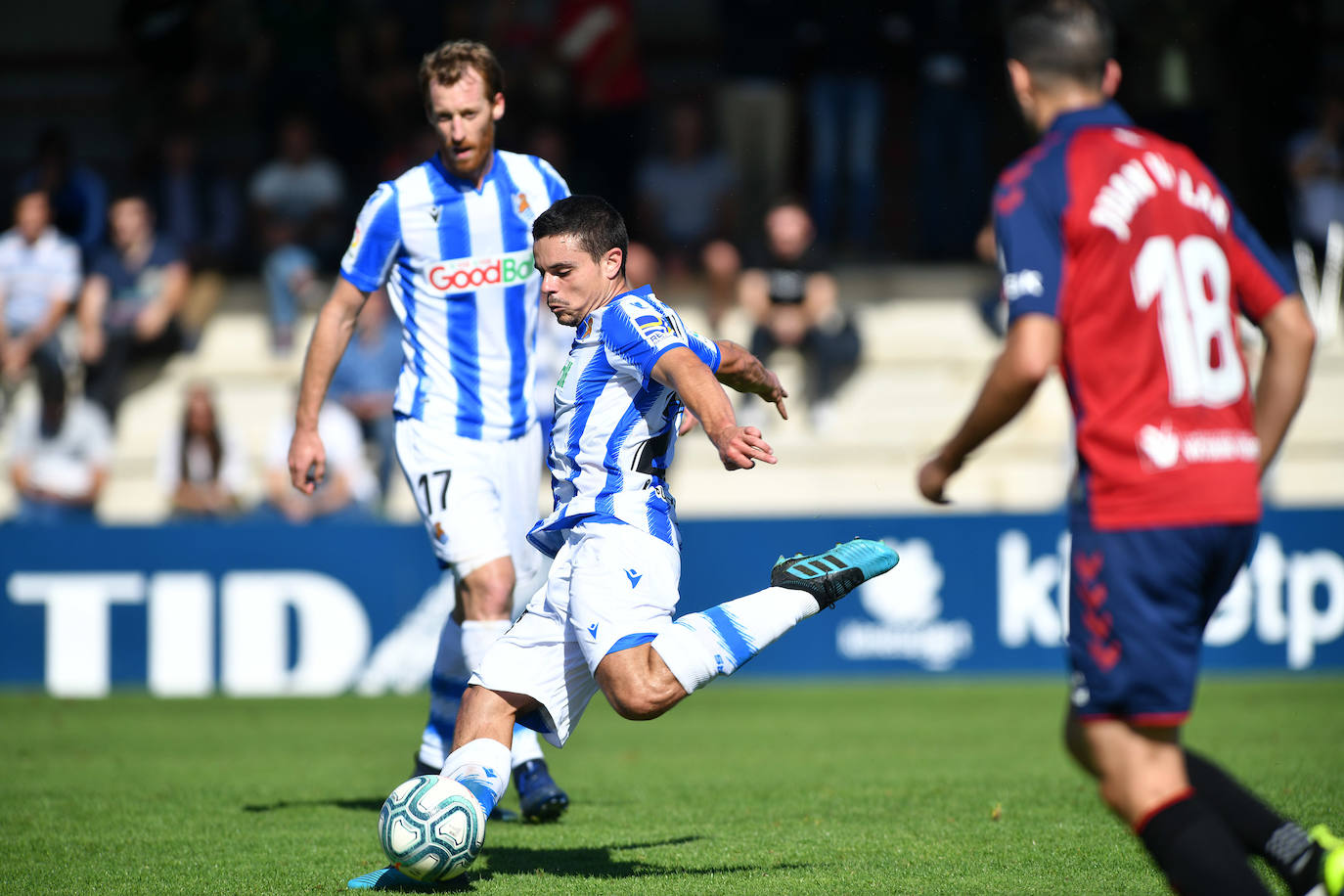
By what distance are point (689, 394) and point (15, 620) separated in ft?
28.9

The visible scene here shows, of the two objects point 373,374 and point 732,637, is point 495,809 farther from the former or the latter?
point 373,374

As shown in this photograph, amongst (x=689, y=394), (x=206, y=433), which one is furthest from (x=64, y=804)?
(x=206, y=433)

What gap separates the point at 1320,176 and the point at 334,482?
8.62m

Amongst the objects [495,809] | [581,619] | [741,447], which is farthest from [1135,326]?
[495,809]

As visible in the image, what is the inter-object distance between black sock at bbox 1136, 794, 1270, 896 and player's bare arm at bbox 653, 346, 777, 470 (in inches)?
49.3

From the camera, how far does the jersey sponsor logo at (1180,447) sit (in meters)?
3.48

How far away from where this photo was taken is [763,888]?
4590 millimetres

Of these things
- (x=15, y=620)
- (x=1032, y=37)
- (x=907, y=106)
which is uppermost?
(x=907, y=106)

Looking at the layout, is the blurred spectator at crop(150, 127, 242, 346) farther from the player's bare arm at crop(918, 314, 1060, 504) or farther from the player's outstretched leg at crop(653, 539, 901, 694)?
the player's bare arm at crop(918, 314, 1060, 504)

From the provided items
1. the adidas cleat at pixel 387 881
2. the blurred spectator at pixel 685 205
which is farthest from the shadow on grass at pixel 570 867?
the blurred spectator at pixel 685 205

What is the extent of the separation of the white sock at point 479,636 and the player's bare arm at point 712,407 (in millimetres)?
1736

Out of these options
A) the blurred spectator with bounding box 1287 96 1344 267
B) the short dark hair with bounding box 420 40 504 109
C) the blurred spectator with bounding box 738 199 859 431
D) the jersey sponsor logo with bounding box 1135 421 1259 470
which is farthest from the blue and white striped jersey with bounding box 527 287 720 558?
the blurred spectator with bounding box 1287 96 1344 267

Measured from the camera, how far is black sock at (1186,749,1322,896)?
3.67 m

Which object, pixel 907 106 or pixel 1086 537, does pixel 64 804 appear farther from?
pixel 907 106
